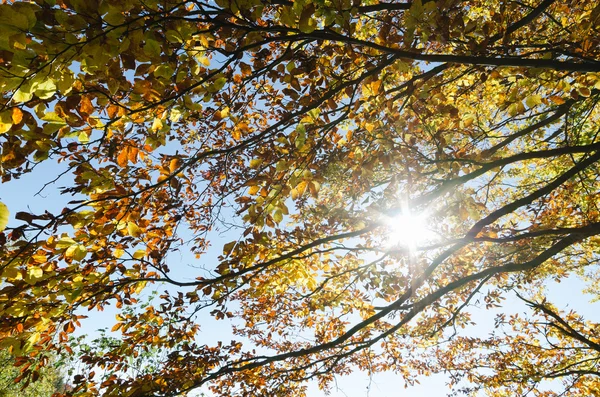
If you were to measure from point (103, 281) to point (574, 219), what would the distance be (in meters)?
7.24

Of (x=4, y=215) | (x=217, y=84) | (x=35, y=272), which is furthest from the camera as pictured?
(x=217, y=84)

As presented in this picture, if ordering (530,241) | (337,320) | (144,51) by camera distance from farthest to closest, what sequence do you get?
(337,320) → (530,241) → (144,51)

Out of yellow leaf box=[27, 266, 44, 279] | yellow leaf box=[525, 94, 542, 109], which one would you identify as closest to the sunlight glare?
yellow leaf box=[525, 94, 542, 109]

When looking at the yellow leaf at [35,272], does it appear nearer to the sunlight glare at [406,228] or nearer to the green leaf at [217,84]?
the green leaf at [217,84]

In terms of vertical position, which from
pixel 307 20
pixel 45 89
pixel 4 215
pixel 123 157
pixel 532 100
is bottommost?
pixel 4 215

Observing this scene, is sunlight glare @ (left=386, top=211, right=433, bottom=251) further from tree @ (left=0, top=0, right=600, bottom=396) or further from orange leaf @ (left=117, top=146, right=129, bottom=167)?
orange leaf @ (left=117, top=146, right=129, bottom=167)

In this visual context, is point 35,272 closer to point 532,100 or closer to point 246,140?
point 246,140

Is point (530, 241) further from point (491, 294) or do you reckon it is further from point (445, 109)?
point (445, 109)

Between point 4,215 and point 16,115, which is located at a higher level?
point 16,115

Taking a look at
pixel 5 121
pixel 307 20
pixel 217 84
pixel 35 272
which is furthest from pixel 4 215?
pixel 307 20

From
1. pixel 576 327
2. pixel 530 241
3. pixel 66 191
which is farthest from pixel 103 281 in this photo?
pixel 576 327

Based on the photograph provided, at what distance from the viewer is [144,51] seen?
5.46ft

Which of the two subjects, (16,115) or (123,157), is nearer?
(16,115)

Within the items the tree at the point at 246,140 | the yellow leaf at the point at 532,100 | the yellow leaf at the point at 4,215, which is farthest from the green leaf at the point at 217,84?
the yellow leaf at the point at 532,100
